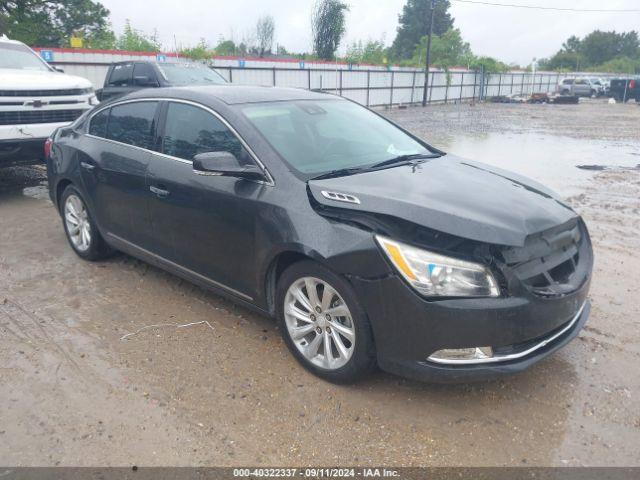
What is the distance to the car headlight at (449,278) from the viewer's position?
9.07ft

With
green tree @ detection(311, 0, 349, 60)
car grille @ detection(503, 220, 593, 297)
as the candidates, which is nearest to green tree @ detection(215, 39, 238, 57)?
green tree @ detection(311, 0, 349, 60)

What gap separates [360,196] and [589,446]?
5.73 ft

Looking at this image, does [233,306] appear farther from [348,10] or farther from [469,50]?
[348,10]

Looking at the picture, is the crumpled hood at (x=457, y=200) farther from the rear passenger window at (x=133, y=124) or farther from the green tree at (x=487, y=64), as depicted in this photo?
the green tree at (x=487, y=64)

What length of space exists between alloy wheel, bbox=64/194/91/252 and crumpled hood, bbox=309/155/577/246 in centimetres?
288

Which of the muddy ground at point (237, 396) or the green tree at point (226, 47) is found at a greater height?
the green tree at point (226, 47)

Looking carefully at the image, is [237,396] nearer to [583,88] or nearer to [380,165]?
[380,165]

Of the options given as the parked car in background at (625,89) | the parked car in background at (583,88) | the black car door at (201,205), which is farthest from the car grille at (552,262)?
the parked car in background at (583,88)

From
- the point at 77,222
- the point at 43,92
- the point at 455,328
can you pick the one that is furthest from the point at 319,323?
the point at 43,92

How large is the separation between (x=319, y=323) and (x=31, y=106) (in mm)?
6342

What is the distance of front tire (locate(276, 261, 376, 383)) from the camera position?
3.01m

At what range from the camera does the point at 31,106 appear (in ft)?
24.8

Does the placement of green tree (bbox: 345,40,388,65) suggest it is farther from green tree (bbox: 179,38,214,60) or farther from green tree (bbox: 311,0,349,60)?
green tree (bbox: 179,38,214,60)

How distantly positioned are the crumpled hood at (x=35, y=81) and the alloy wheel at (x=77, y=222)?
9.92ft
